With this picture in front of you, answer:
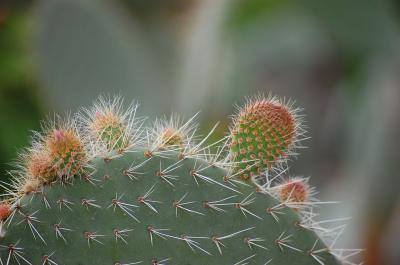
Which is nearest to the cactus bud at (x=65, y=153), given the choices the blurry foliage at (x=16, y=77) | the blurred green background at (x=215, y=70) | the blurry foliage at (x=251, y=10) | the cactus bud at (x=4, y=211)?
the cactus bud at (x=4, y=211)

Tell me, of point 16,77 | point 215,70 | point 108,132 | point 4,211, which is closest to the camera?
point 4,211

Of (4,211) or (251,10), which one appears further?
(251,10)

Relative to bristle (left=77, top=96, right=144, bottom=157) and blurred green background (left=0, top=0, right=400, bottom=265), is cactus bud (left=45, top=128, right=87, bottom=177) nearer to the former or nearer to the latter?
bristle (left=77, top=96, right=144, bottom=157)

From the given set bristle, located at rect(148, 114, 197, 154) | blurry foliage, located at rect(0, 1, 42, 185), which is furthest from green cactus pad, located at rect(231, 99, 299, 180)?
blurry foliage, located at rect(0, 1, 42, 185)

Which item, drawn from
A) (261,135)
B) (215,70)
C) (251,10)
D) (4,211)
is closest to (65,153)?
(4,211)

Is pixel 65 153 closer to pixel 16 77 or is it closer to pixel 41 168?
pixel 41 168

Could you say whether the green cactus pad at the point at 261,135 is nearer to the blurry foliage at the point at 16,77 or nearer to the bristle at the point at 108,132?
the bristle at the point at 108,132
